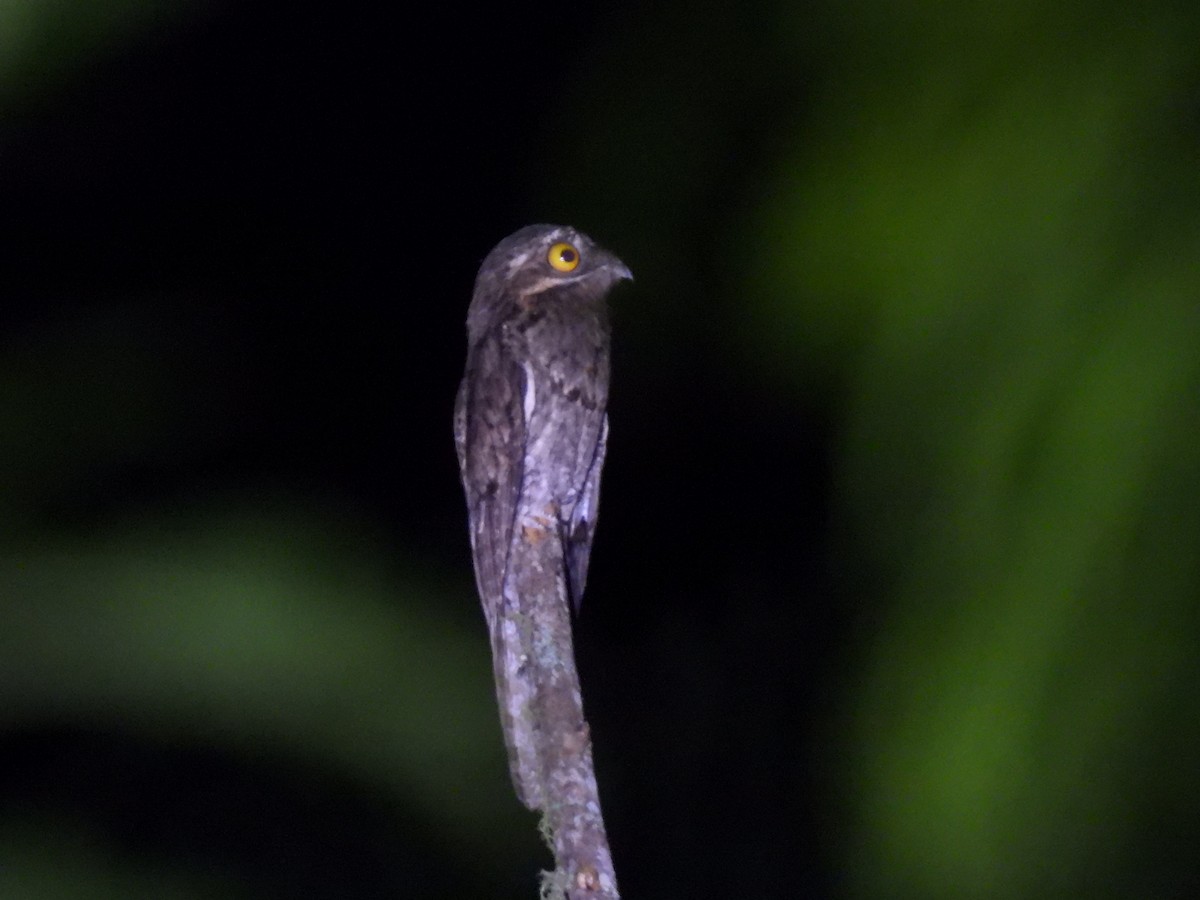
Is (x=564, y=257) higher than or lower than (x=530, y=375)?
higher

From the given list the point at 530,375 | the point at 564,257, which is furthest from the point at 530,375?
the point at 564,257

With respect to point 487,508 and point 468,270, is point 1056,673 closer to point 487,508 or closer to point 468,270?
point 487,508

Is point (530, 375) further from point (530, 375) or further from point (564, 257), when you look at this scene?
point (564, 257)

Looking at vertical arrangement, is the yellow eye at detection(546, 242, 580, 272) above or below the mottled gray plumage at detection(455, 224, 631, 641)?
above

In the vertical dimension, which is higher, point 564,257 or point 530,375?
point 564,257

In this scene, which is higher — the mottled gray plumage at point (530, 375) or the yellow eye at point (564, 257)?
the yellow eye at point (564, 257)

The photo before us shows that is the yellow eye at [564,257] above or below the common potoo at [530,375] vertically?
above
